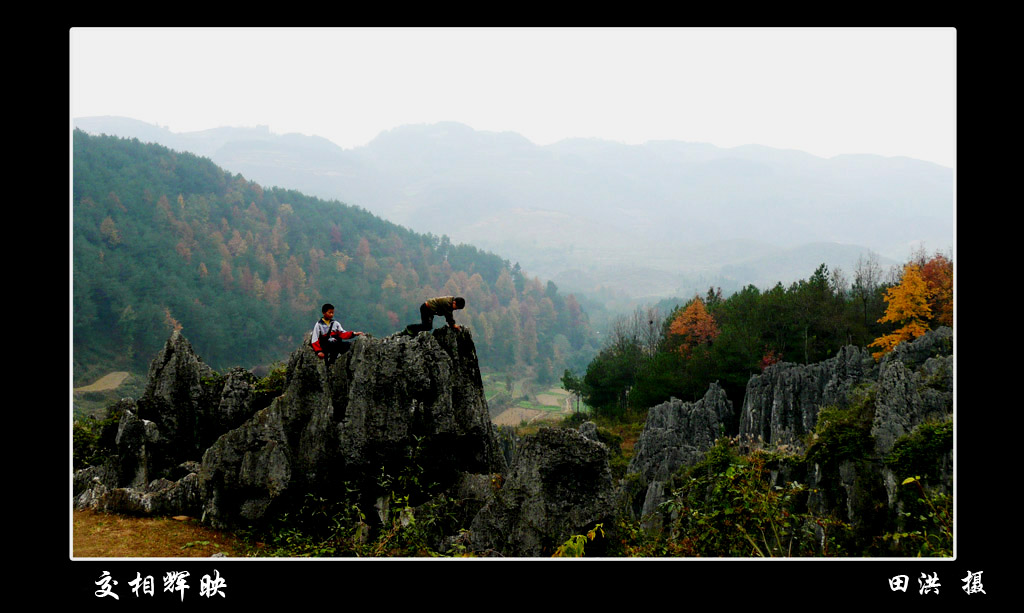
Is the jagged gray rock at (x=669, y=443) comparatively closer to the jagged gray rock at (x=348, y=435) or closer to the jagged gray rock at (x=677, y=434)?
the jagged gray rock at (x=677, y=434)

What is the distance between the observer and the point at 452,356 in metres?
9.95

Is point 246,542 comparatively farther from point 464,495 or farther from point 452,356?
point 452,356

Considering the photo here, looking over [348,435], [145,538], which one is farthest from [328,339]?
[145,538]

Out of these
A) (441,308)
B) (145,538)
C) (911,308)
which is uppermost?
(911,308)

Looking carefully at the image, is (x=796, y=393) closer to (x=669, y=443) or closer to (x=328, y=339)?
(x=669, y=443)

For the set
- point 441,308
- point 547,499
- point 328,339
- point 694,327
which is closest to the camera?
point 547,499

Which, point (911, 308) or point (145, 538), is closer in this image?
point (145, 538)

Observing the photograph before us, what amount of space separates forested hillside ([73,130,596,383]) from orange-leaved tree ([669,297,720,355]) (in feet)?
162

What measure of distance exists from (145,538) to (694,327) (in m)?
46.8

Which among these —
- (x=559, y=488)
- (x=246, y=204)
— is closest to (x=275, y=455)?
(x=559, y=488)

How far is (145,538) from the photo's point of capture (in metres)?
8.79

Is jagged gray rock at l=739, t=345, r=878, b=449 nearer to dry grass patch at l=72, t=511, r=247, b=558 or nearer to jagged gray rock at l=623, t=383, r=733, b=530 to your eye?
jagged gray rock at l=623, t=383, r=733, b=530

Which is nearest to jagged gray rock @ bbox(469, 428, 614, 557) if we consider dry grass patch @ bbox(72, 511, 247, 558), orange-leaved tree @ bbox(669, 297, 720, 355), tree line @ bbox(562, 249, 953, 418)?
dry grass patch @ bbox(72, 511, 247, 558)

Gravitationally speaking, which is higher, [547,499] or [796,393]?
[547,499]
